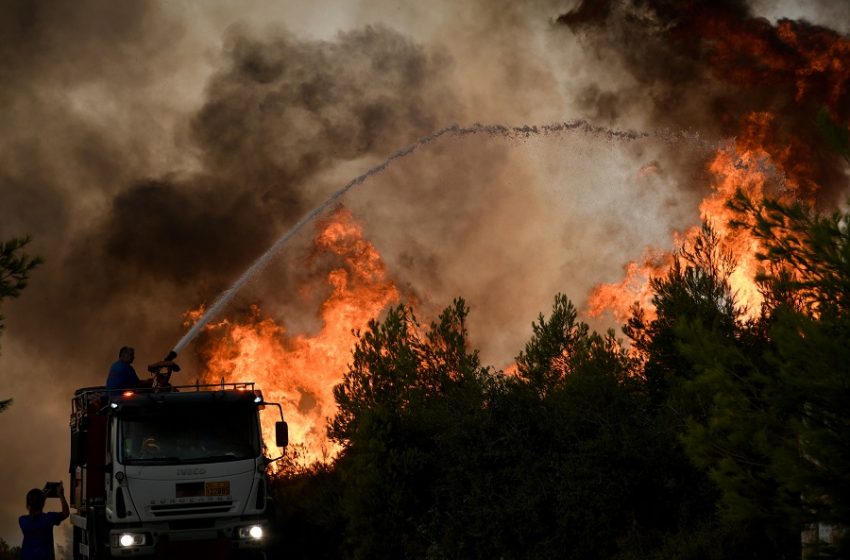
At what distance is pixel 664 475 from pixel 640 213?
120ft

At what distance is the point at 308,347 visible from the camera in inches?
1874

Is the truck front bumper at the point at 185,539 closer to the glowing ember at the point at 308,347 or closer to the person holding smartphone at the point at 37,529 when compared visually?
the person holding smartphone at the point at 37,529

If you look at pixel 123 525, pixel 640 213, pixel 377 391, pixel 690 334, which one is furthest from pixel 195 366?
pixel 690 334

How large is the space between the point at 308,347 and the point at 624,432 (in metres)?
27.8

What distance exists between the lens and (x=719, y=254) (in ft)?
93.9

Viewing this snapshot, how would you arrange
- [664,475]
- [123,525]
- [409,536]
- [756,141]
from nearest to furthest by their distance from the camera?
[123,525] → [664,475] → [409,536] → [756,141]

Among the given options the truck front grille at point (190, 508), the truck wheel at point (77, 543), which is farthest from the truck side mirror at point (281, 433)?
the truck wheel at point (77, 543)

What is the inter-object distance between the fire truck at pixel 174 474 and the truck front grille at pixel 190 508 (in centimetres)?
2

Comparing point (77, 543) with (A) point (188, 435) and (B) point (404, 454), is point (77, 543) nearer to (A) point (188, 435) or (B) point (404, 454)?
(A) point (188, 435)

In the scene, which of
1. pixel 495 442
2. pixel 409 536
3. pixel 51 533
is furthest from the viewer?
pixel 409 536

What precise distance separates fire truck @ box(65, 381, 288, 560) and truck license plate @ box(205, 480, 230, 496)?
0.5 inches

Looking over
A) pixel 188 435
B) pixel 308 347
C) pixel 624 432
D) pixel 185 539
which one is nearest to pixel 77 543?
pixel 185 539

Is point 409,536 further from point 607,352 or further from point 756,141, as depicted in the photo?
point 756,141

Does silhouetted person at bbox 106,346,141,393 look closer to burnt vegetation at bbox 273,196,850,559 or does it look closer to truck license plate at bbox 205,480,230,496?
truck license plate at bbox 205,480,230,496
